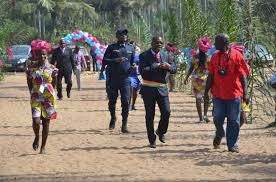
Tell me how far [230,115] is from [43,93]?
270cm

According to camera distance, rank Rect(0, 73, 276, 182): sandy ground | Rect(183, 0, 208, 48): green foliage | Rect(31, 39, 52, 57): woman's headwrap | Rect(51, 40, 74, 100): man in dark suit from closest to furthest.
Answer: Rect(0, 73, 276, 182): sandy ground, Rect(31, 39, 52, 57): woman's headwrap, Rect(51, 40, 74, 100): man in dark suit, Rect(183, 0, 208, 48): green foliage

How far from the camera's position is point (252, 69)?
13648mm

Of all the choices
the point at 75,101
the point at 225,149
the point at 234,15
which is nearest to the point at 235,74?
the point at 225,149

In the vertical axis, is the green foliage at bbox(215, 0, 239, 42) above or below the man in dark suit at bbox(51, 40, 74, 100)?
above

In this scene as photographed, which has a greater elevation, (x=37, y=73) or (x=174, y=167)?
(x=37, y=73)

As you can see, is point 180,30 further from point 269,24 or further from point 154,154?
point 154,154

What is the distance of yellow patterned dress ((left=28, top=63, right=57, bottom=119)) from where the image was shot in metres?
10.9

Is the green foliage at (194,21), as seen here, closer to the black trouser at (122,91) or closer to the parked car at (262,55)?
the parked car at (262,55)

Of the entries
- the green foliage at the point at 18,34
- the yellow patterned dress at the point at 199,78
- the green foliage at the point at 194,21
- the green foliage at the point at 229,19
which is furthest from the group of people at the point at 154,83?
the green foliage at the point at 18,34

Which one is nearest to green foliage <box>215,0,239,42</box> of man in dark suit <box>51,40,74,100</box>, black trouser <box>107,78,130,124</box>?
black trouser <box>107,78,130,124</box>

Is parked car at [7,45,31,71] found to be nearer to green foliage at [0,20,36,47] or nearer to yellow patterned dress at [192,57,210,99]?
green foliage at [0,20,36,47]

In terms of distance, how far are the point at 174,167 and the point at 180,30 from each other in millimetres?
17272

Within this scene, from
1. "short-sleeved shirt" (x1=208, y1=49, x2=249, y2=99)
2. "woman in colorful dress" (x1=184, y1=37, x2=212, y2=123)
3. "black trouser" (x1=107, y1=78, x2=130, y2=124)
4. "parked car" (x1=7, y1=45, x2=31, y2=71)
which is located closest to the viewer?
"short-sleeved shirt" (x1=208, y1=49, x2=249, y2=99)

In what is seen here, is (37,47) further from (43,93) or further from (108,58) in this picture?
(108,58)
